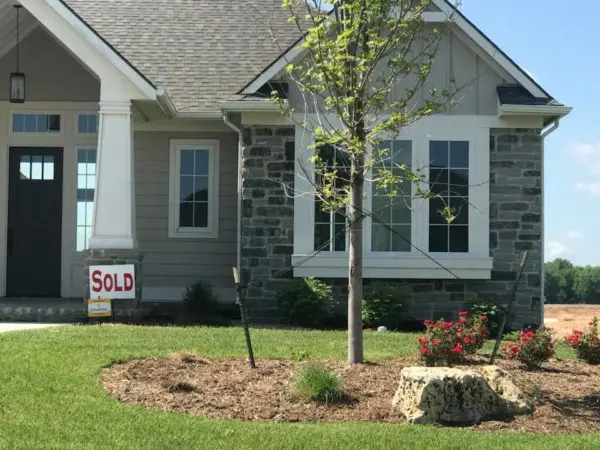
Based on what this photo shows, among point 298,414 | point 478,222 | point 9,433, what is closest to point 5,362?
point 9,433

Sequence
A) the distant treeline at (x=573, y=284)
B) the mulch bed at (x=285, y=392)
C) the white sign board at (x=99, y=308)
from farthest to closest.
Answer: the distant treeline at (x=573, y=284) < the white sign board at (x=99, y=308) < the mulch bed at (x=285, y=392)

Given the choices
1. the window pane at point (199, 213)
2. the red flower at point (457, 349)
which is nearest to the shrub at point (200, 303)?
the window pane at point (199, 213)

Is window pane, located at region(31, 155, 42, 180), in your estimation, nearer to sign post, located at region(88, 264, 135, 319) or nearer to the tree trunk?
sign post, located at region(88, 264, 135, 319)

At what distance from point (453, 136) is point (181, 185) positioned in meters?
4.76

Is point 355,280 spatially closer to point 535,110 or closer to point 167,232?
point 535,110

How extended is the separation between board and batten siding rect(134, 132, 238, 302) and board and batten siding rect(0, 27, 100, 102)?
1.36 m

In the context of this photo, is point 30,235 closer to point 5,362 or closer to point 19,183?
point 19,183

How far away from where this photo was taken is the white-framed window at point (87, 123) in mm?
13492

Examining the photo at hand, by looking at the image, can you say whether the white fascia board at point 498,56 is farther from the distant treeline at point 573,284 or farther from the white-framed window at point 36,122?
the distant treeline at point 573,284

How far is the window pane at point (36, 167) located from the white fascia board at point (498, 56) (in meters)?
7.49

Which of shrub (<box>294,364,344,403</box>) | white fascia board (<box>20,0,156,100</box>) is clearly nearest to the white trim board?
white fascia board (<box>20,0,156,100</box>)

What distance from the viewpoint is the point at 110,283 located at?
431 inches

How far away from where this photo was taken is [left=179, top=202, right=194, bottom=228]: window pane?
13337 mm

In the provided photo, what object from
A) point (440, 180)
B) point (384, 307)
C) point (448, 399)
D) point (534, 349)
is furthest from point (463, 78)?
point (448, 399)
